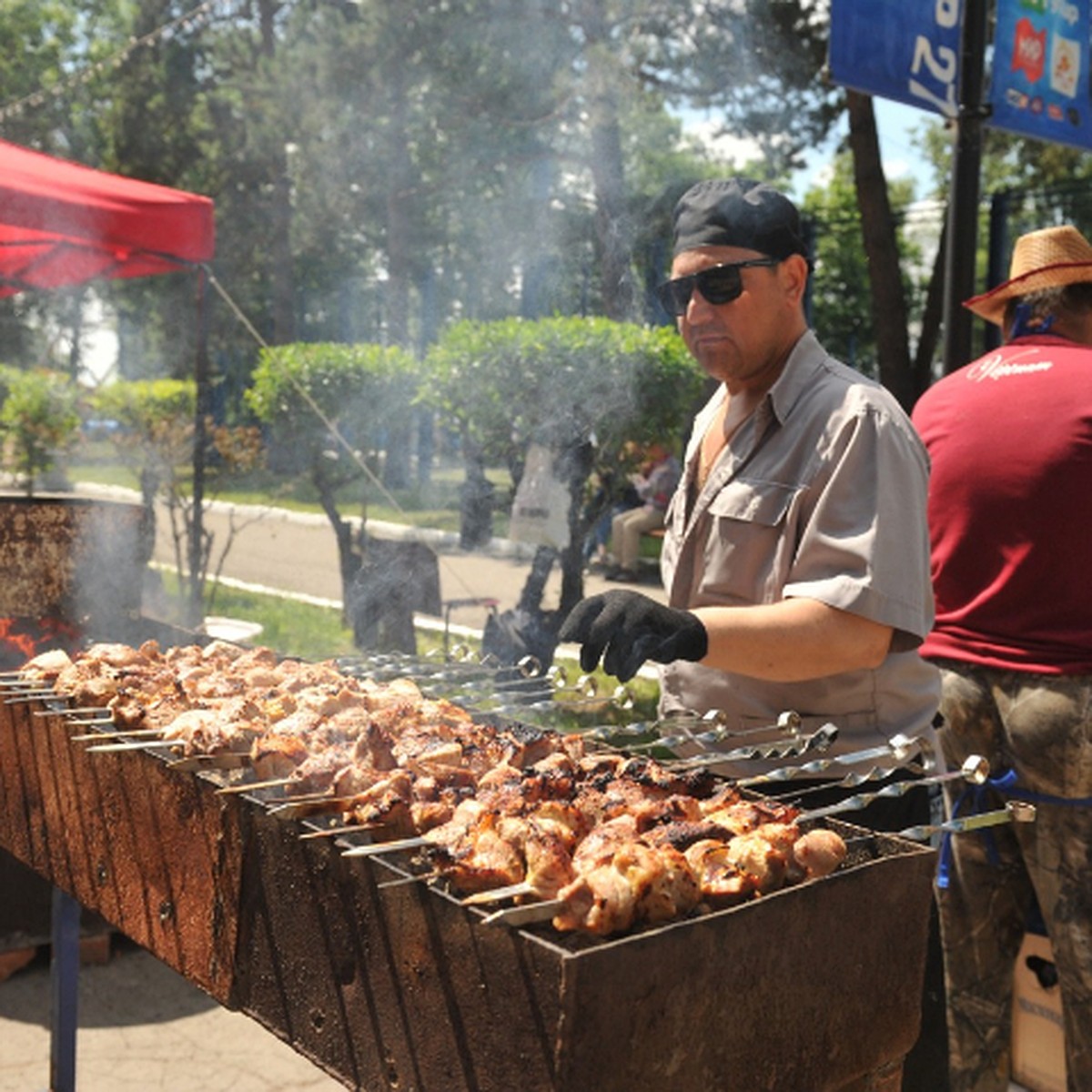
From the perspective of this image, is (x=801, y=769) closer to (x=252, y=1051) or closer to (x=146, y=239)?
(x=252, y=1051)

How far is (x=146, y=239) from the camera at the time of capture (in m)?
7.29

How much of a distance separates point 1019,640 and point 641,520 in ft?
38.9

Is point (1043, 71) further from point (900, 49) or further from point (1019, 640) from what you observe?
point (1019, 640)

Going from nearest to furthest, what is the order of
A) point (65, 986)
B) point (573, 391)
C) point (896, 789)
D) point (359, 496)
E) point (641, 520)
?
point (896, 789)
point (65, 986)
point (573, 391)
point (641, 520)
point (359, 496)

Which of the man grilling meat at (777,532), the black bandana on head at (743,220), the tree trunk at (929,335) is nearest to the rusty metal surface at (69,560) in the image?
the man grilling meat at (777,532)

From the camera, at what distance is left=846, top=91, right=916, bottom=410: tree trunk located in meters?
9.03

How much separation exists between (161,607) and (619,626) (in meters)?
8.60

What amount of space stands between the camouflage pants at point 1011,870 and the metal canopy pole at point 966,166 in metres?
2.27

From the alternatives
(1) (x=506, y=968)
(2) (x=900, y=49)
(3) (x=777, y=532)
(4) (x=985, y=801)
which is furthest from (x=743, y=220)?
(2) (x=900, y=49)

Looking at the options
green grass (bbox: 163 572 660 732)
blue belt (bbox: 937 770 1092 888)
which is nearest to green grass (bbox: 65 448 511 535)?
green grass (bbox: 163 572 660 732)

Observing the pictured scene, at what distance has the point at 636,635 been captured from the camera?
2410mm

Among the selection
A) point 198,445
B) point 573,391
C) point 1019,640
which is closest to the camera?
point 1019,640

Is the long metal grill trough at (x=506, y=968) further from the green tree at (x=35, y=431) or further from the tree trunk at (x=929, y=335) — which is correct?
the green tree at (x=35, y=431)

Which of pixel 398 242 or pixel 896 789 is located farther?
pixel 398 242
